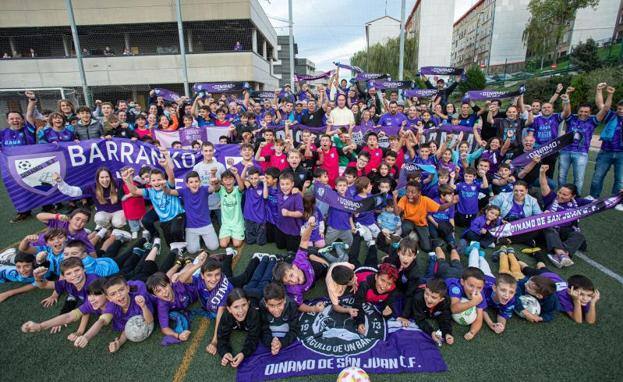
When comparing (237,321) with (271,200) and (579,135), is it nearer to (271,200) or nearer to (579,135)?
(271,200)

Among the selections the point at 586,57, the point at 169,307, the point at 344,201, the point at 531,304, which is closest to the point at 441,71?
the point at 344,201

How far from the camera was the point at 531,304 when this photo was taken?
11.7 ft

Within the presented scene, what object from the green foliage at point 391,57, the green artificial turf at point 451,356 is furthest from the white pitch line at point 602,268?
the green foliage at point 391,57

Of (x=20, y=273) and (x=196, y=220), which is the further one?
(x=196, y=220)

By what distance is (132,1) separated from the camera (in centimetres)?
2341

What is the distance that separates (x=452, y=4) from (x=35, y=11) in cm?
5589

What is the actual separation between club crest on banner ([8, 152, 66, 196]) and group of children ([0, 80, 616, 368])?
3.70 feet

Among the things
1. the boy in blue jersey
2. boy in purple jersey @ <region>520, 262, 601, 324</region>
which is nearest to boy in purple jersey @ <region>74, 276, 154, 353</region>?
the boy in blue jersey

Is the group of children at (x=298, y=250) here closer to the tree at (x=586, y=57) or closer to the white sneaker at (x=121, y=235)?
the white sneaker at (x=121, y=235)

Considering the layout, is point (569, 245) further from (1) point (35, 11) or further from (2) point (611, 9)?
(2) point (611, 9)

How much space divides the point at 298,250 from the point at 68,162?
18.3 ft

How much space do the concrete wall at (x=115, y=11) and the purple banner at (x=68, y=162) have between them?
70.6 feet

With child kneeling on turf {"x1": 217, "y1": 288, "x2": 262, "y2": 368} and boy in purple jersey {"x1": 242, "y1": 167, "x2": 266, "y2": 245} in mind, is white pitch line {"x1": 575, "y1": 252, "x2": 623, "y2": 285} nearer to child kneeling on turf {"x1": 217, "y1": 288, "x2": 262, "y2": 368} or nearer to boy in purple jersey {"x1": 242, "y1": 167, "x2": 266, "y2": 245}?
child kneeling on turf {"x1": 217, "y1": 288, "x2": 262, "y2": 368}

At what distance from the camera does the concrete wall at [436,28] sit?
51000mm
